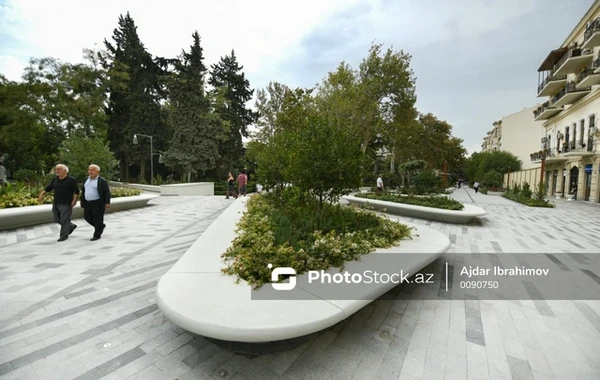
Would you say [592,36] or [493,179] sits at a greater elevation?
[592,36]

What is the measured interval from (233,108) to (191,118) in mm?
7835

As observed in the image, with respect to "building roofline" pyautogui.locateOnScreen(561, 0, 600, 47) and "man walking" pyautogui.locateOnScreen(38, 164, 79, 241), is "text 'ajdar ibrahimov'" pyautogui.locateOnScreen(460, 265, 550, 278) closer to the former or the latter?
"man walking" pyautogui.locateOnScreen(38, 164, 79, 241)

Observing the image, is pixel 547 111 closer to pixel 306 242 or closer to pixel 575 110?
pixel 575 110

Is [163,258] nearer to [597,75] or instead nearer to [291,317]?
[291,317]

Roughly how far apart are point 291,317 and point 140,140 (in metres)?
→ 34.7

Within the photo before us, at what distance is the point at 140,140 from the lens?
102 ft

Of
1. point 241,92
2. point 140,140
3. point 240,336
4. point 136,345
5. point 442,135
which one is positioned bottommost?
point 136,345

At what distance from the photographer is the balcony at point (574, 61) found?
21.4 meters

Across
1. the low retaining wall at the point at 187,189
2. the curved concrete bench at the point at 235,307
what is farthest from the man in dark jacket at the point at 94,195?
the low retaining wall at the point at 187,189

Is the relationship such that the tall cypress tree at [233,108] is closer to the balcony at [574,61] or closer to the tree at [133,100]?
the tree at [133,100]

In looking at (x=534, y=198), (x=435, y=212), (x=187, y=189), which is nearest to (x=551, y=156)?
(x=534, y=198)

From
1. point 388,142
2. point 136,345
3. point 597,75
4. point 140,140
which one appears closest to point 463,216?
point 136,345

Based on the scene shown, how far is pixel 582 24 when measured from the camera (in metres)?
22.3

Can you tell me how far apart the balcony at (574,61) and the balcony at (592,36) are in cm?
64
